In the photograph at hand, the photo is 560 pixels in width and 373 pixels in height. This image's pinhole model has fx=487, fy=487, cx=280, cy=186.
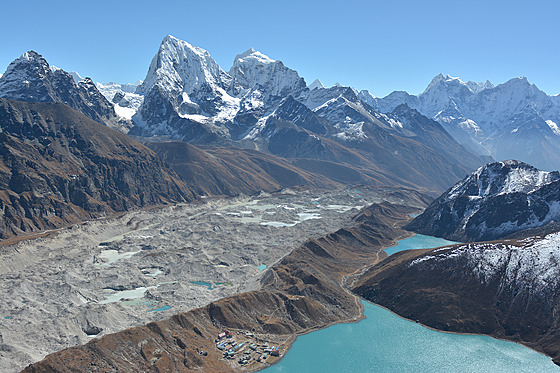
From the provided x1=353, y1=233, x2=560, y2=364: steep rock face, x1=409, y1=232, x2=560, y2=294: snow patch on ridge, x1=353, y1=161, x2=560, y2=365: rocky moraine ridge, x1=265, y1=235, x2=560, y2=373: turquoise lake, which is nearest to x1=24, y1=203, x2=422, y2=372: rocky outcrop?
x1=265, y1=235, x2=560, y2=373: turquoise lake

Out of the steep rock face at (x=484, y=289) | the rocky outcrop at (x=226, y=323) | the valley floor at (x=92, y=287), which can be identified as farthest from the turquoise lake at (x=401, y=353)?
the valley floor at (x=92, y=287)

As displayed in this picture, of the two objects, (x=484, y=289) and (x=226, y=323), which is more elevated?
(x=226, y=323)

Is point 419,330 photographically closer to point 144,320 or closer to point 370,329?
point 370,329

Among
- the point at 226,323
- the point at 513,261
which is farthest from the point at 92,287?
the point at 513,261

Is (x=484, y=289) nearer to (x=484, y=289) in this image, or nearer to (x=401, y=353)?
(x=484, y=289)

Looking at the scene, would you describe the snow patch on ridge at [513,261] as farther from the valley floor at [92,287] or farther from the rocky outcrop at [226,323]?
the valley floor at [92,287]

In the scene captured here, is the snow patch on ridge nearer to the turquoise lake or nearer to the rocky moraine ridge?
the rocky moraine ridge
